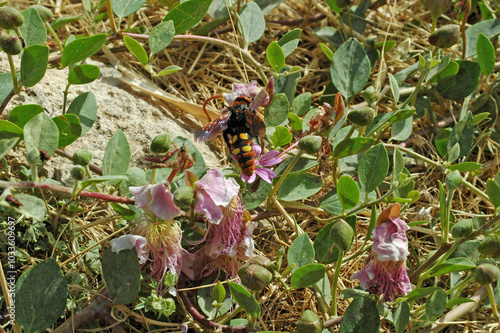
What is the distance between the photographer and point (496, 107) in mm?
2078

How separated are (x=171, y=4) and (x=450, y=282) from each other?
1.40 m

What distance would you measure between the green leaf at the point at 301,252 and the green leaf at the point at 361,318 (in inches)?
6.8

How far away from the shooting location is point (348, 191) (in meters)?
1.41

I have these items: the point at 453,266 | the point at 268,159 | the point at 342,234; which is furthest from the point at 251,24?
the point at 453,266

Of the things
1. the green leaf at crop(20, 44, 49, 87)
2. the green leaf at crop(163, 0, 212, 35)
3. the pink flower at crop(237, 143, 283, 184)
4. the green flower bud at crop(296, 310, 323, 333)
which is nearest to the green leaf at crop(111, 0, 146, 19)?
the green leaf at crop(163, 0, 212, 35)

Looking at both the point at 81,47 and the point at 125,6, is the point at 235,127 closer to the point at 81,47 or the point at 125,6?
the point at 81,47

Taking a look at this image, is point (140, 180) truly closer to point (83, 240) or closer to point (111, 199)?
point (111, 199)

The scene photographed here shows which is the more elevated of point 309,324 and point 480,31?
point 480,31

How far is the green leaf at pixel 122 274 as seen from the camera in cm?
132

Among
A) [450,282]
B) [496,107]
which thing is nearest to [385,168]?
[450,282]

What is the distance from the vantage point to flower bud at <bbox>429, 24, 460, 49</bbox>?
165 cm

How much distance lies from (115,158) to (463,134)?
1208 mm

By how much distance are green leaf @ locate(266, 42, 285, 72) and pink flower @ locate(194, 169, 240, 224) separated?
557mm

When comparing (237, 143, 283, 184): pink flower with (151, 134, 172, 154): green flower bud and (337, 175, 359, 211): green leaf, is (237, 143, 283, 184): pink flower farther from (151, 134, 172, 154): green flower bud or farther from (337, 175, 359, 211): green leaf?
(151, 134, 172, 154): green flower bud
